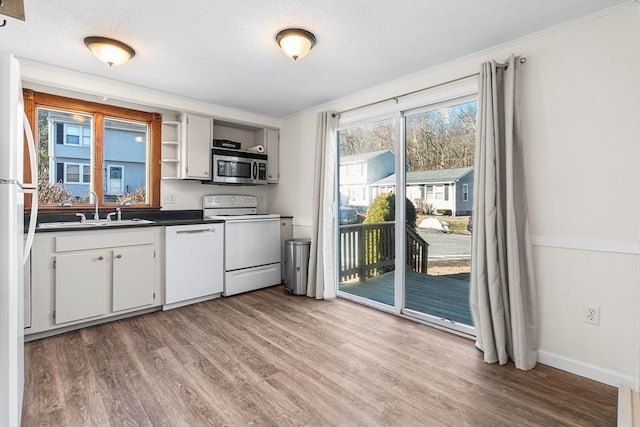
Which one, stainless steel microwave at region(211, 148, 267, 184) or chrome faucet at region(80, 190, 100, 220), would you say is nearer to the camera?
chrome faucet at region(80, 190, 100, 220)

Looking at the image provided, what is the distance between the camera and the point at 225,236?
149 inches

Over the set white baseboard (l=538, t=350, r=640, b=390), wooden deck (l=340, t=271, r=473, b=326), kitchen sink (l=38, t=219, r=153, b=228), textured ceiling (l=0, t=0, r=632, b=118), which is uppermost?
textured ceiling (l=0, t=0, r=632, b=118)

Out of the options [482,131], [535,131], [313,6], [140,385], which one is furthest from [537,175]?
[140,385]

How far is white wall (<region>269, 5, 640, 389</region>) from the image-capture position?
6.36 feet

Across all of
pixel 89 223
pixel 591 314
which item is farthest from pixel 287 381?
pixel 89 223

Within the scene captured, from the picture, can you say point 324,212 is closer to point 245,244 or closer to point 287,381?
point 245,244

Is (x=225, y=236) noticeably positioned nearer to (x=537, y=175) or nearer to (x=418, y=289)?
(x=418, y=289)

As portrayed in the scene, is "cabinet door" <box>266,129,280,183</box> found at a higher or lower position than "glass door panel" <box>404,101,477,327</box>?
higher

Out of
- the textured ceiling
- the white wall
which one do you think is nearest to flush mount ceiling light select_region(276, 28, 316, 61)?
the textured ceiling

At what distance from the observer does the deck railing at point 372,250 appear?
316cm

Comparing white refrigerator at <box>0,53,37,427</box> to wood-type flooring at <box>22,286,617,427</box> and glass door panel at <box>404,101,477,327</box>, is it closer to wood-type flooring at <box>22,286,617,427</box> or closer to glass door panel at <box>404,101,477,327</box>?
wood-type flooring at <box>22,286,617,427</box>

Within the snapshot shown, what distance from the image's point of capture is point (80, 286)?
2.78m

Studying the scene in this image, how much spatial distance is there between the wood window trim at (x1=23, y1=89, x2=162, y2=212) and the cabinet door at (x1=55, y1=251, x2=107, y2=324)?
76cm

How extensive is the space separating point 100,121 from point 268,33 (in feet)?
7.47
